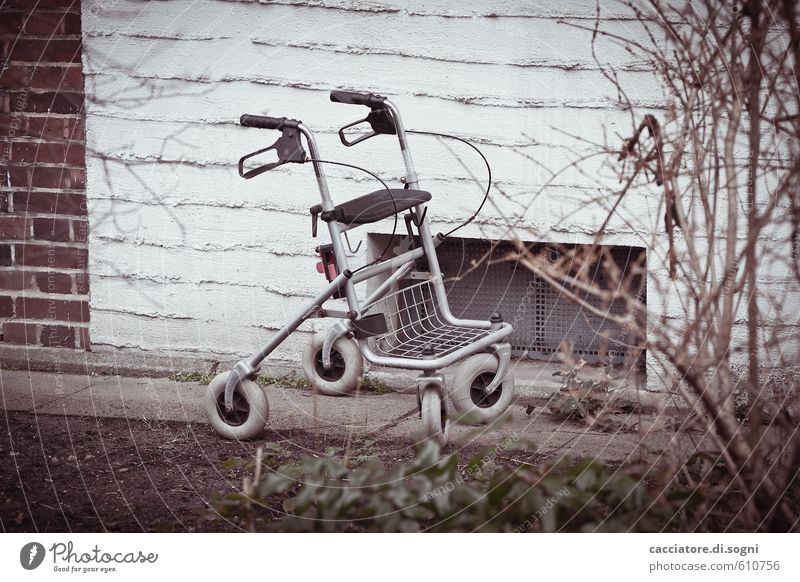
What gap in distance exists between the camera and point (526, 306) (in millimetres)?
3117

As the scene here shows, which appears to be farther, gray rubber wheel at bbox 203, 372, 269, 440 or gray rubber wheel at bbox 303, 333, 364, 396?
gray rubber wheel at bbox 303, 333, 364, 396

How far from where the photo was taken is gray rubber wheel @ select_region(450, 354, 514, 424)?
8.30ft

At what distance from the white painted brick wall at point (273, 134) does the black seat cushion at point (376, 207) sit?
45 centimetres

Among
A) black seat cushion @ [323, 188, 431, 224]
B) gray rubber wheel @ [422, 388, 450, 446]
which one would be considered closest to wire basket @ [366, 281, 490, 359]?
gray rubber wheel @ [422, 388, 450, 446]

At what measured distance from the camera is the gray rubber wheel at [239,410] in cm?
250

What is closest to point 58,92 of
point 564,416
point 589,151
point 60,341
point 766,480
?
point 60,341

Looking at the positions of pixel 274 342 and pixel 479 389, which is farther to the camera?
A: pixel 479 389

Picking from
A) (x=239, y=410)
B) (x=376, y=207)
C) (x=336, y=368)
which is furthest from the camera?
(x=336, y=368)

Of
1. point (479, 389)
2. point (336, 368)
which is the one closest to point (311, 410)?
point (336, 368)

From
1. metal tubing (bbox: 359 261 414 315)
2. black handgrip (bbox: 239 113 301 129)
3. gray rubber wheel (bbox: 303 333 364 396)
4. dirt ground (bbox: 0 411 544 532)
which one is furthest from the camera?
gray rubber wheel (bbox: 303 333 364 396)

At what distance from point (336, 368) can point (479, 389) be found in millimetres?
489

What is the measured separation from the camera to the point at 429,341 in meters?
2.62
